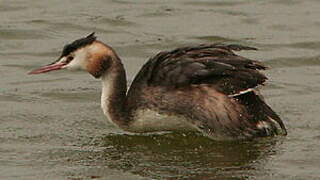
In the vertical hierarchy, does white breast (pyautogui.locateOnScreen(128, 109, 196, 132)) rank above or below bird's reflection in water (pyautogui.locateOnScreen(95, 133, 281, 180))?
above

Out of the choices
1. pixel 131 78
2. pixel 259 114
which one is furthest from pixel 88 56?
pixel 131 78

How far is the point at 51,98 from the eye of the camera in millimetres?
11664

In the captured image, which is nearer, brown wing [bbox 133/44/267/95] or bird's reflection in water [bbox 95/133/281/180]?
bird's reflection in water [bbox 95/133/281/180]

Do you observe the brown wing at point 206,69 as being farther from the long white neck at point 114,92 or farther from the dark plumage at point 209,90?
the long white neck at point 114,92

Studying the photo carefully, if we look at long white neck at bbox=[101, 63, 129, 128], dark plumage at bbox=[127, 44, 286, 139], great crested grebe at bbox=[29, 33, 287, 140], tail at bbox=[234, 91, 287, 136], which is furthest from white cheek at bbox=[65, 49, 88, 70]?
tail at bbox=[234, 91, 287, 136]

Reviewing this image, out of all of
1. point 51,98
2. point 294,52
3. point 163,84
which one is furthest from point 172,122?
point 294,52

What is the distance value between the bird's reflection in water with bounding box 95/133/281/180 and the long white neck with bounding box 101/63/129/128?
0.29 meters

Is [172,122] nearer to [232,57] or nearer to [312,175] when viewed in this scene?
[232,57]

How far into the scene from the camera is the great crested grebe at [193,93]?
966 centimetres

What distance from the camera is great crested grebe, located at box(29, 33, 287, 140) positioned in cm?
966

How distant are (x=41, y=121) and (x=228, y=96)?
→ 2095 millimetres

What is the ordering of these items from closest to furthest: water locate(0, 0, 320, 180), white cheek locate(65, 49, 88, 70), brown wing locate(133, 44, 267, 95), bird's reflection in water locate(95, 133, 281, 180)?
bird's reflection in water locate(95, 133, 281, 180)
water locate(0, 0, 320, 180)
brown wing locate(133, 44, 267, 95)
white cheek locate(65, 49, 88, 70)

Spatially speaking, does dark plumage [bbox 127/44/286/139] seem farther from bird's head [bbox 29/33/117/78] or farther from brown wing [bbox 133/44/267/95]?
bird's head [bbox 29/33/117/78]

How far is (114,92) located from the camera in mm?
10102
